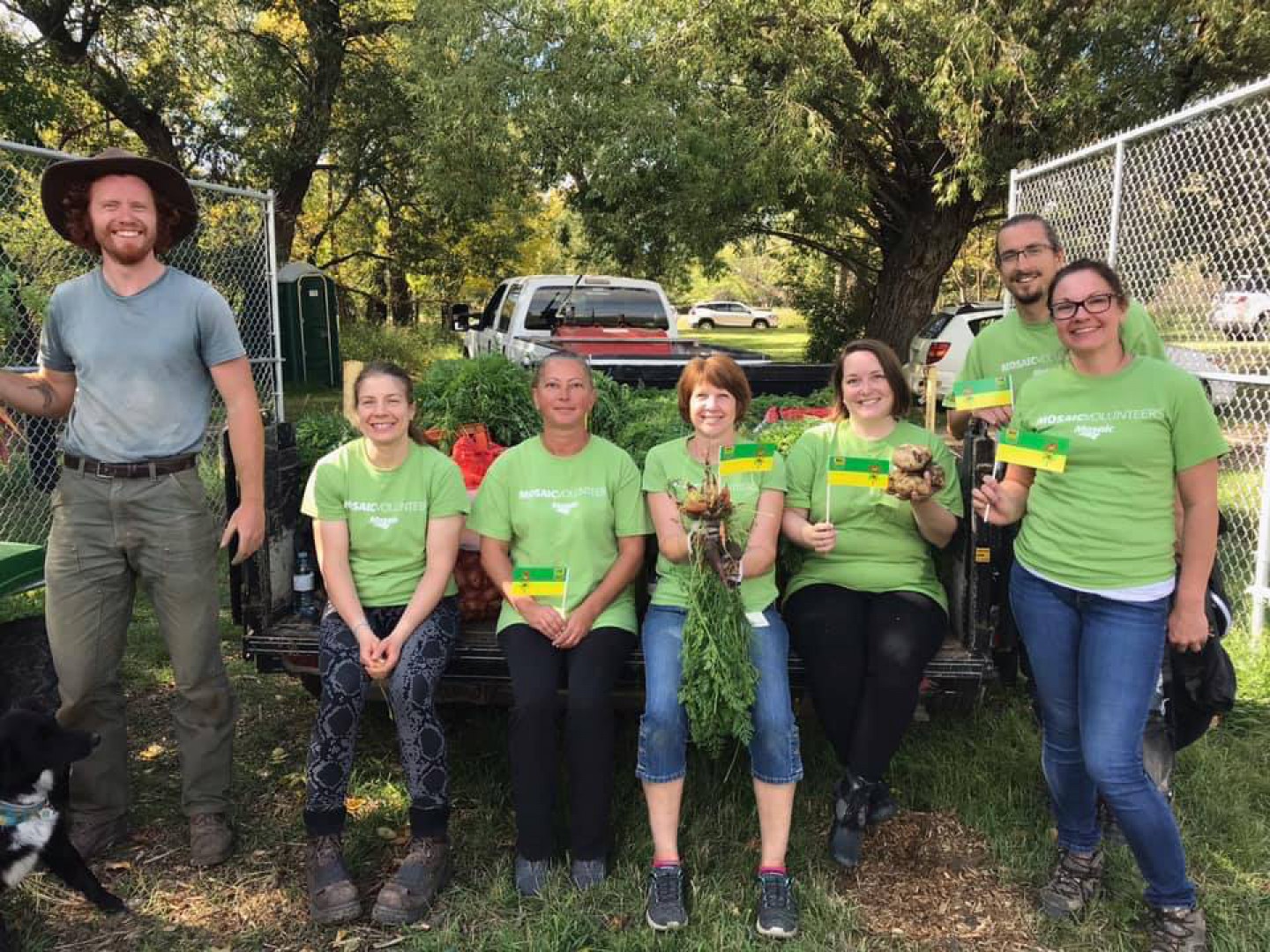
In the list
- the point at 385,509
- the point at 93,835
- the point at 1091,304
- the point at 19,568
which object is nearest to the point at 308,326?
the point at 19,568

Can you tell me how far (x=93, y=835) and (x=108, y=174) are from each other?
2.10m

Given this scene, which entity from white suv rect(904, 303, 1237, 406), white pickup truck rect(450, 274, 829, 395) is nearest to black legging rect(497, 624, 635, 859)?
white pickup truck rect(450, 274, 829, 395)

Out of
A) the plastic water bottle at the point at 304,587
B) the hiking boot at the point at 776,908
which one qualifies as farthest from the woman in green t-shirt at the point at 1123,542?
the plastic water bottle at the point at 304,587

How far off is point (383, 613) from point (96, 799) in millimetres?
1156

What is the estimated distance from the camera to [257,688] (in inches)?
172

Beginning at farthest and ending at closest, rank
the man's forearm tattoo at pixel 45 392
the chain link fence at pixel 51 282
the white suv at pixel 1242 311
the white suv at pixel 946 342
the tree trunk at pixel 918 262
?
1. the tree trunk at pixel 918 262
2. the white suv at pixel 946 342
3. the chain link fence at pixel 51 282
4. the white suv at pixel 1242 311
5. the man's forearm tattoo at pixel 45 392

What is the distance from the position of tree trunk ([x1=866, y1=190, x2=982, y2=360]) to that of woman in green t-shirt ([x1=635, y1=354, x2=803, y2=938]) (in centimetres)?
1143

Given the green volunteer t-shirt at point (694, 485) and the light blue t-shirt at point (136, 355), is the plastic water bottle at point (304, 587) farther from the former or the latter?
the green volunteer t-shirt at point (694, 485)

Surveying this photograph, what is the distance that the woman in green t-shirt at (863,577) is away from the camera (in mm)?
2943

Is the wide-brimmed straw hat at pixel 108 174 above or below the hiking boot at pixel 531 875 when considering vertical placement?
above

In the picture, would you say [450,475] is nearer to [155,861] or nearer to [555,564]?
[555,564]

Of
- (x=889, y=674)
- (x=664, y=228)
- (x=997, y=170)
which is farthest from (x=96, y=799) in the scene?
(x=997, y=170)

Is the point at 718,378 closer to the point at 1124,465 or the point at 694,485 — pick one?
the point at 694,485

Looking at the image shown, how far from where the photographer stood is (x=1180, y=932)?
101 inches
